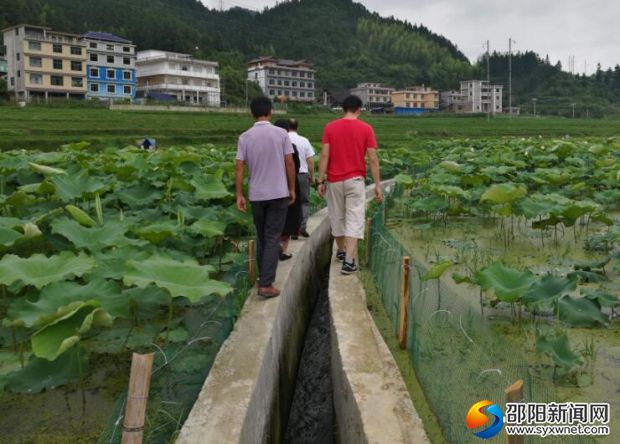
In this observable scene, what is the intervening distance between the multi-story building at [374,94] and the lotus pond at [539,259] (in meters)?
58.8

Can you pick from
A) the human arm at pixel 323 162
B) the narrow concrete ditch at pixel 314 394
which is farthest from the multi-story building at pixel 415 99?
the human arm at pixel 323 162

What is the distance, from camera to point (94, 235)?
4129 mm

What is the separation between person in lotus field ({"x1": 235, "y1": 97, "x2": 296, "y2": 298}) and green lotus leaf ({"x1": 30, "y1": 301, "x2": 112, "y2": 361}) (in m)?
1.62

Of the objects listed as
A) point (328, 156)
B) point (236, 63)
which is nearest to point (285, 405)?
point (328, 156)

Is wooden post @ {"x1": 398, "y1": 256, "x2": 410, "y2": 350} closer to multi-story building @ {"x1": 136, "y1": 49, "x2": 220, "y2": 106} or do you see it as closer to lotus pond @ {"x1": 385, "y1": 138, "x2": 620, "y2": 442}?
lotus pond @ {"x1": 385, "y1": 138, "x2": 620, "y2": 442}

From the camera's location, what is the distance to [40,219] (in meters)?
4.51

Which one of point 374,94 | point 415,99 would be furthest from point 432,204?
point 374,94

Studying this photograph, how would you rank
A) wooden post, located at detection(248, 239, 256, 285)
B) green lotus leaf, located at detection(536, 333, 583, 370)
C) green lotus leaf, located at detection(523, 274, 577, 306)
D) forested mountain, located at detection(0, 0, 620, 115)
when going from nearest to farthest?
1. green lotus leaf, located at detection(536, 333, 583, 370)
2. green lotus leaf, located at detection(523, 274, 577, 306)
3. wooden post, located at detection(248, 239, 256, 285)
4. forested mountain, located at detection(0, 0, 620, 115)

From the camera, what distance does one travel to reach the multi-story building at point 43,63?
43688 mm

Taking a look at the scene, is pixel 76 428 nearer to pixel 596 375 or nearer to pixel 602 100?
pixel 596 375

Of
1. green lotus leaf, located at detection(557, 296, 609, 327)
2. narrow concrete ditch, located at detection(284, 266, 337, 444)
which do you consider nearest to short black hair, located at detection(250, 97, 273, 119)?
narrow concrete ditch, located at detection(284, 266, 337, 444)

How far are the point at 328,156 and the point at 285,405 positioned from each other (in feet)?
6.73

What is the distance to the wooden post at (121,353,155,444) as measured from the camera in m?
2.25

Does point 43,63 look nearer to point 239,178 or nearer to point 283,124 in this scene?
point 283,124
